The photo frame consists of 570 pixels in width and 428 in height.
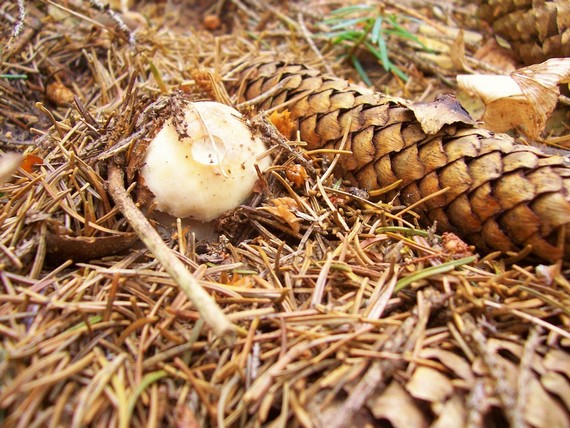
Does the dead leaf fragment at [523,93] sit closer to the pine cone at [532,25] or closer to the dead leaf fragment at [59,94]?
the pine cone at [532,25]

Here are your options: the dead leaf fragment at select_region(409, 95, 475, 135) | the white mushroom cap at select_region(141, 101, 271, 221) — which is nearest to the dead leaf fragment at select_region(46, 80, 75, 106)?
the white mushroom cap at select_region(141, 101, 271, 221)

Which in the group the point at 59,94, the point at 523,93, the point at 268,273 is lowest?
the point at 268,273

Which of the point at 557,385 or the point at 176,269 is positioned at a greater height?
the point at 176,269

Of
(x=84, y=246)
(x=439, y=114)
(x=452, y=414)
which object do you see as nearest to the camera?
(x=452, y=414)

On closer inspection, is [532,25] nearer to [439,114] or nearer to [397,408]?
[439,114]

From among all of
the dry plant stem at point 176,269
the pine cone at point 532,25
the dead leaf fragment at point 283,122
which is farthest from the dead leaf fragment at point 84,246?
the pine cone at point 532,25

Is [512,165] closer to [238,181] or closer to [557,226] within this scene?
[557,226]

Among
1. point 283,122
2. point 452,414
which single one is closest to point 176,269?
point 452,414
